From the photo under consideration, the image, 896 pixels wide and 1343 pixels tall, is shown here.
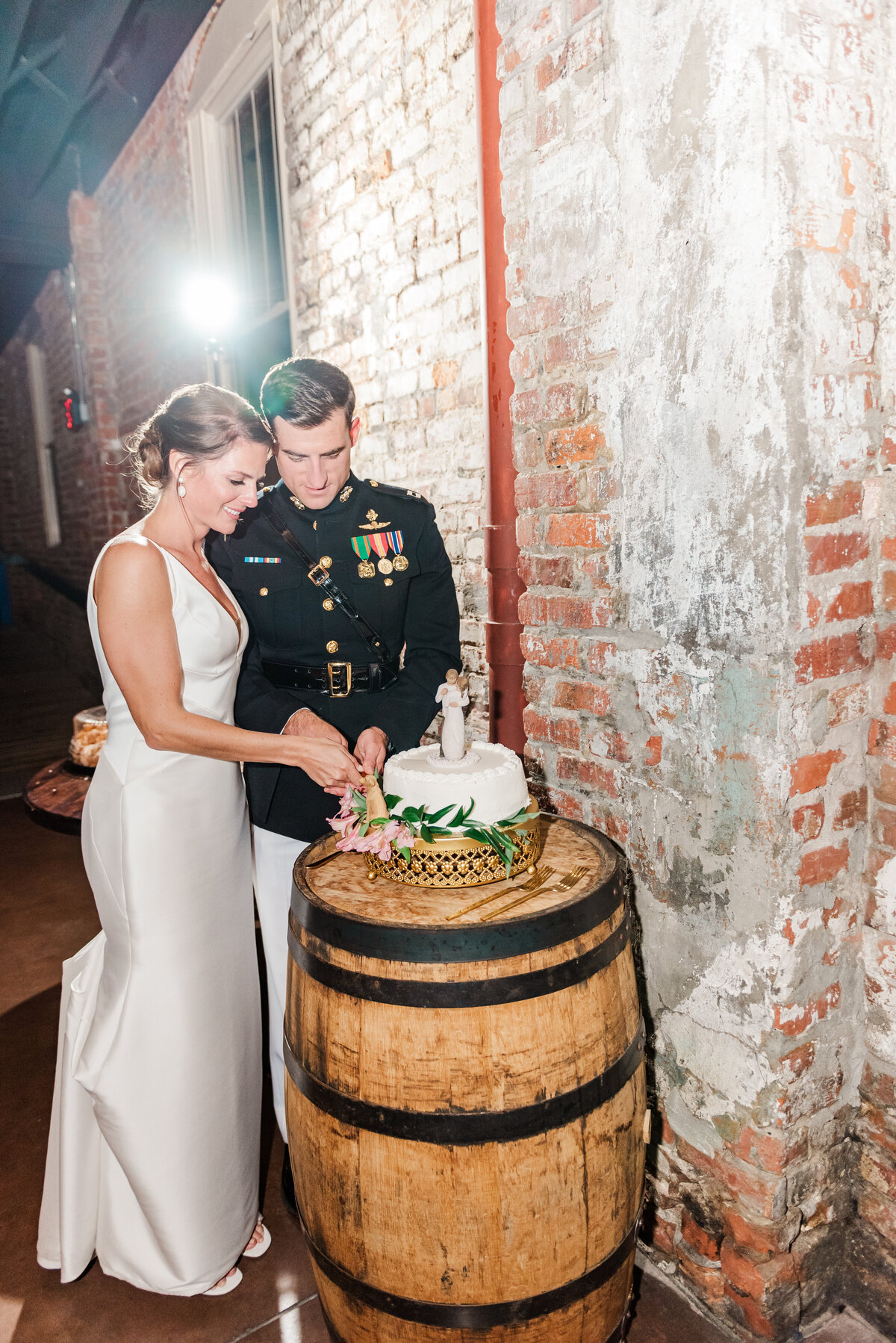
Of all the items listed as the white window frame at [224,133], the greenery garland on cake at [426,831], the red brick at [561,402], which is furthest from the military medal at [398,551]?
the white window frame at [224,133]

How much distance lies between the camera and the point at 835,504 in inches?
51.8

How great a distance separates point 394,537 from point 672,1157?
4.78ft

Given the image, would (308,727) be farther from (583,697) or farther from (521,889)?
(521,889)

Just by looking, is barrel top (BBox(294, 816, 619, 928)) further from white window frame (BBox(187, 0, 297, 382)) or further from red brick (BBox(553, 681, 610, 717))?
white window frame (BBox(187, 0, 297, 382))

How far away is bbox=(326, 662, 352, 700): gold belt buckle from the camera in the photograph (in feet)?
6.39

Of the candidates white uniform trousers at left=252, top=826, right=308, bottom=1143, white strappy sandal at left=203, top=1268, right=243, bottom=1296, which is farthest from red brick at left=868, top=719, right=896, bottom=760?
white strappy sandal at left=203, top=1268, right=243, bottom=1296

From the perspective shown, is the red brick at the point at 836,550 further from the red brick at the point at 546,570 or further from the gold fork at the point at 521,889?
the gold fork at the point at 521,889

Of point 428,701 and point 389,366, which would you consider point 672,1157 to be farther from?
point 389,366

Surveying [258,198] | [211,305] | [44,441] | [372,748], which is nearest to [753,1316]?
[372,748]

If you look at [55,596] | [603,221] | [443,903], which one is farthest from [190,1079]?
[55,596]

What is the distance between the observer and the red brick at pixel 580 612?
5.31ft

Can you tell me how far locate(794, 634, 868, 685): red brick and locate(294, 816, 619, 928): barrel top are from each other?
430 mm

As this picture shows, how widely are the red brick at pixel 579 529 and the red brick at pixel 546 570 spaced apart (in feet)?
0.12

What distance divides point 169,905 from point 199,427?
0.95 metres
